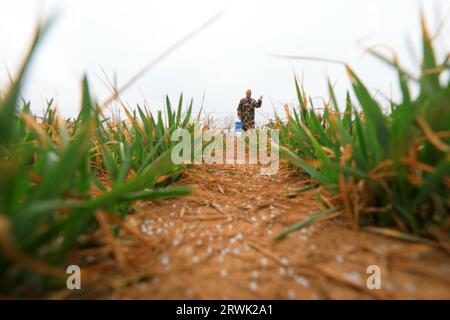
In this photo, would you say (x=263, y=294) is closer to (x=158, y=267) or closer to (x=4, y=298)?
(x=158, y=267)

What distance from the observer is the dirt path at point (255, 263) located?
52cm

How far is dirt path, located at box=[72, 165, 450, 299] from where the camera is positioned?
1.72 feet

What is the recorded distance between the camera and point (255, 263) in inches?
24.5

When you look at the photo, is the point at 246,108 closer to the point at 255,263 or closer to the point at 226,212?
the point at 226,212

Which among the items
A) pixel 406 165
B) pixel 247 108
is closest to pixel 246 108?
pixel 247 108

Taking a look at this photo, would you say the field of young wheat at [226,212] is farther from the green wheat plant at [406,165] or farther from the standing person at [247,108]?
the standing person at [247,108]

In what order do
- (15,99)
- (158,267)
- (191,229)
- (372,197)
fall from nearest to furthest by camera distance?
(15,99) → (158,267) → (372,197) → (191,229)

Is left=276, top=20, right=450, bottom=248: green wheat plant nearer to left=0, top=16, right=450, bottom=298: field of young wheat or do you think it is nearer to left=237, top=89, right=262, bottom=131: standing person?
left=0, top=16, right=450, bottom=298: field of young wheat

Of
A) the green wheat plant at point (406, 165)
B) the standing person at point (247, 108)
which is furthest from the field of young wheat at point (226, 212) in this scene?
the standing person at point (247, 108)

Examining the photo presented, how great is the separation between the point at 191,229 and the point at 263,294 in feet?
1.09

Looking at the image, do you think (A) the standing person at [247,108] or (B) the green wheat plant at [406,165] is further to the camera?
(A) the standing person at [247,108]
